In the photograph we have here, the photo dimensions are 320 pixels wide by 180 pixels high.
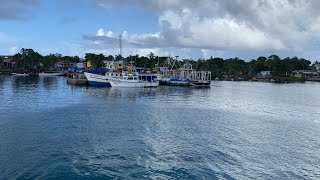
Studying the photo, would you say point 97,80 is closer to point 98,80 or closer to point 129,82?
point 98,80

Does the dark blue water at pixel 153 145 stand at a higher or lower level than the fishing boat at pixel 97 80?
lower

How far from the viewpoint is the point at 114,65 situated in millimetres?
127625

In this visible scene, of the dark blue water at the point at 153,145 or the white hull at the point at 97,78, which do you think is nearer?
the dark blue water at the point at 153,145

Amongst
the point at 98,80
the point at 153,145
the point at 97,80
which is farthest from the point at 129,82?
the point at 153,145

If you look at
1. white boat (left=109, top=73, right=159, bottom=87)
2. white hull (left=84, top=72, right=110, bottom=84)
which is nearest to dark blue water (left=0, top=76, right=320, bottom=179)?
white hull (left=84, top=72, right=110, bottom=84)

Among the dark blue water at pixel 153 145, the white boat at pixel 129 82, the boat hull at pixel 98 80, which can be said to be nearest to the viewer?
the dark blue water at pixel 153 145

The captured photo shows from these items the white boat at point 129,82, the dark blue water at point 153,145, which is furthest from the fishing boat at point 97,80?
the dark blue water at point 153,145

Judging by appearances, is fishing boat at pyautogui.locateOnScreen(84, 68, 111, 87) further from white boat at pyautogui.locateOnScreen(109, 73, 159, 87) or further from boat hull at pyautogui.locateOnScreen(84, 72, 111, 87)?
white boat at pyautogui.locateOnScreen(109, 73, 159, 87)

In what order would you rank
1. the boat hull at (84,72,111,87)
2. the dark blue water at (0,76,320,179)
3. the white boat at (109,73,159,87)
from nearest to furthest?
the dark blue water at (0,76,320,179) → the boat hull at (84,72,111,87) → the white boat at (109,73,159,87)

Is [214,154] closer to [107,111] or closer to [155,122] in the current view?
[155,122]

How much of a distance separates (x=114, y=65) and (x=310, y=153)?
103m

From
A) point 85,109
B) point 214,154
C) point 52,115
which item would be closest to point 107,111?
point 85,109

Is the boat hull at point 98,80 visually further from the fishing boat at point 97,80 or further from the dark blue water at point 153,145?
the dark blue water at point 153,145

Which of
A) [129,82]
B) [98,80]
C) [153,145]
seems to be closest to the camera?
[153,145]
